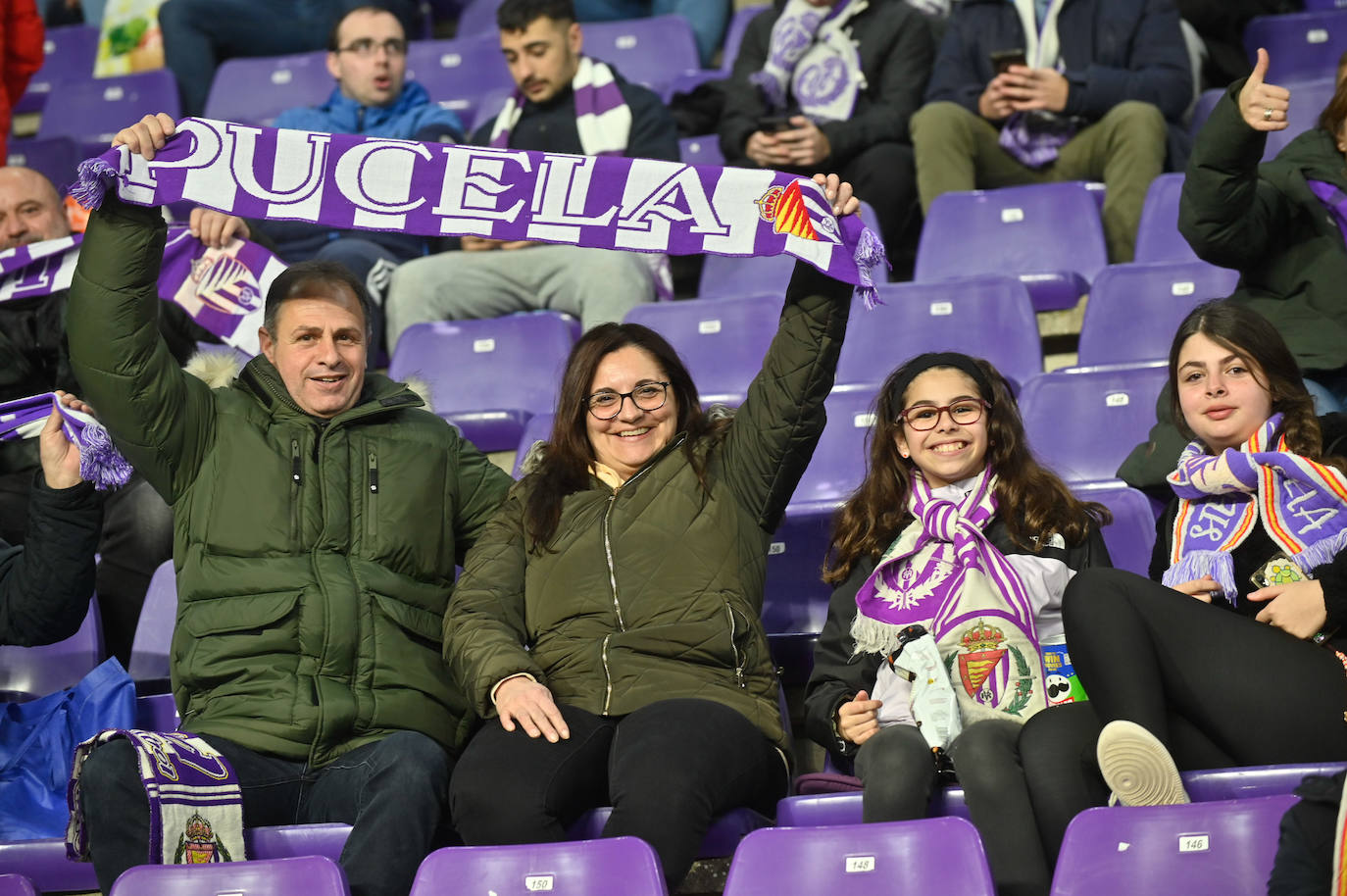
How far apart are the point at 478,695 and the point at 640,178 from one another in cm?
102

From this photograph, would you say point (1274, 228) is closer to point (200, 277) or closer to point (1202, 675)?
point (1202, 675)

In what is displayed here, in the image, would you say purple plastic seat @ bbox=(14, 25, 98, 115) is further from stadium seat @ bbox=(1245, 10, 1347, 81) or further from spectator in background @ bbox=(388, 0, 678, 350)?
stadium seat @ bbox=(1245, 10, 1347, 81)

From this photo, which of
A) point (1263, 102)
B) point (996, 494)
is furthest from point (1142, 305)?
point (996, 494)

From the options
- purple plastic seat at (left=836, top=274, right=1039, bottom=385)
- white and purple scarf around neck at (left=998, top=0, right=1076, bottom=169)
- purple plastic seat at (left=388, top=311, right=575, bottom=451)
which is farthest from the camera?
white and purple scarf around neck at (left=998, top=0, right=1076, bottom=169)

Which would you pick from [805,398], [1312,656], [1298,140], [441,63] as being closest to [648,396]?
[805,398]

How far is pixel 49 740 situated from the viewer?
305cm

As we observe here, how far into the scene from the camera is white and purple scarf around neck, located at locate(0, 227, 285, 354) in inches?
159

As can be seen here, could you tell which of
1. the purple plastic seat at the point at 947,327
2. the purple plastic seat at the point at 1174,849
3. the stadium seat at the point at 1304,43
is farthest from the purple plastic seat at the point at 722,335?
the stadium seat at the point at 1304,43

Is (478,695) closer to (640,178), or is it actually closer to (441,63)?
(640,178)

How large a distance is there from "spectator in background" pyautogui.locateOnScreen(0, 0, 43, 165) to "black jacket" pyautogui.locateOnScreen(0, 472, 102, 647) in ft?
11.4

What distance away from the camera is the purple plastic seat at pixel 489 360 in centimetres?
446

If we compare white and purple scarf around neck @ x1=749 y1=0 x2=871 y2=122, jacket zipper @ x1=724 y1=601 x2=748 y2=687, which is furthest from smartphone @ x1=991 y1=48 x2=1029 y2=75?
jacket zipper @ x1=724 y1=601 x2=748 y2=687

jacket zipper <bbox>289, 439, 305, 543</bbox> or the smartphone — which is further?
the smartphone

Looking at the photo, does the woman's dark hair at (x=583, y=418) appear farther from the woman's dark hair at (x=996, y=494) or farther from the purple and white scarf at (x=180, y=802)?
the purple and white scarf at (x=180, y=802)
